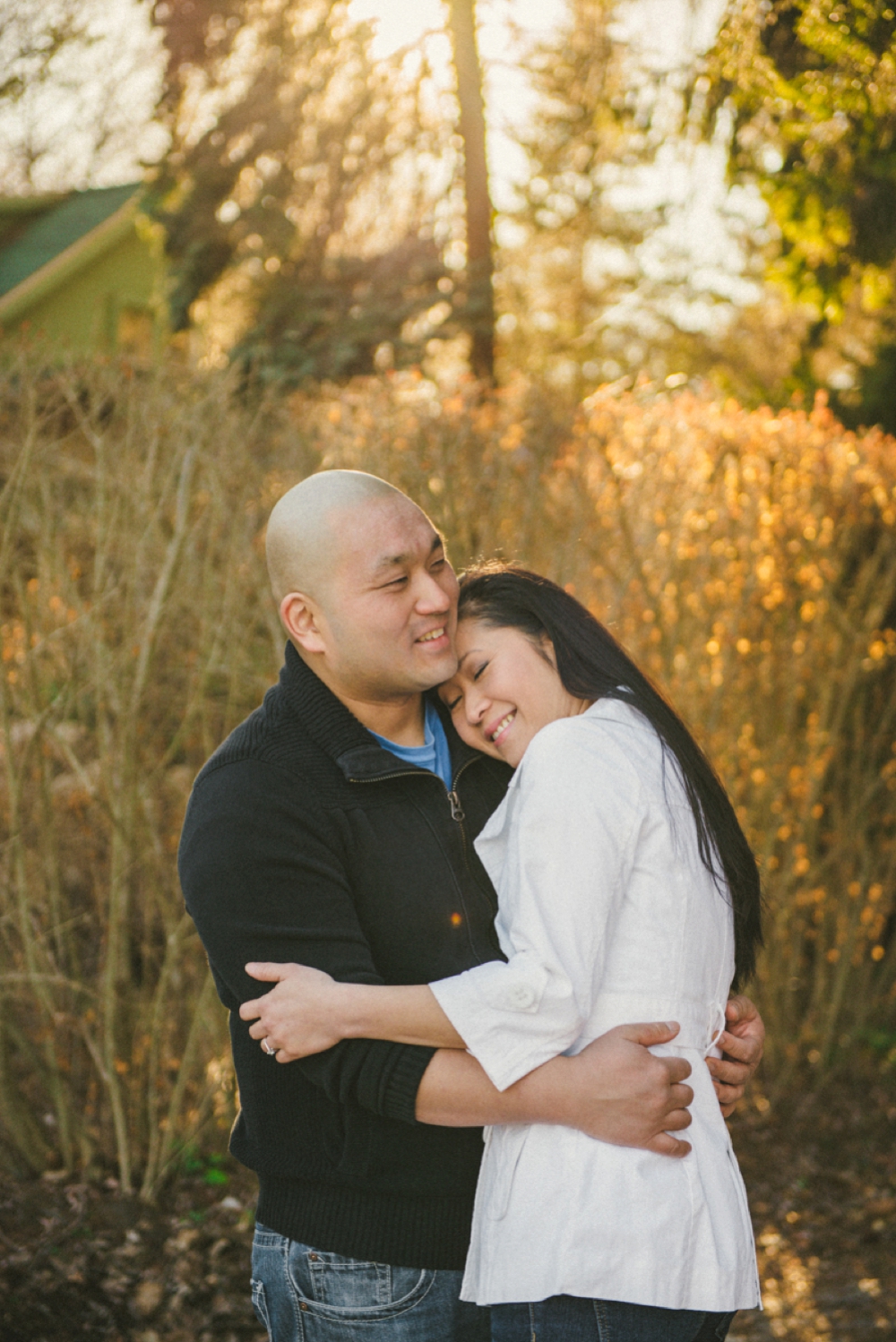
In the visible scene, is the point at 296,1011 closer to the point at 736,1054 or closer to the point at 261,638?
the point at 736,1054

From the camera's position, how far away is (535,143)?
13.8m


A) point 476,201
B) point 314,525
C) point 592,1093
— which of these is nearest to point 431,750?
point 314,525

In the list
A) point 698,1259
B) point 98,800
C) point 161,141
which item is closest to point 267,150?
point 161,141

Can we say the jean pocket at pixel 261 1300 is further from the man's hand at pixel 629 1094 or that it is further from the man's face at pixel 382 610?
the man's face at pixel 382 610

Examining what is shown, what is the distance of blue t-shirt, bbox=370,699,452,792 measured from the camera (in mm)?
2459

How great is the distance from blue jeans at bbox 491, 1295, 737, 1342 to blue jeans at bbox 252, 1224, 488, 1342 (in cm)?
28

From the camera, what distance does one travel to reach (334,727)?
7.43 ft

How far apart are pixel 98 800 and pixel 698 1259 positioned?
3.45 m

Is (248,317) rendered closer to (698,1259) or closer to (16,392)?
(16,392)

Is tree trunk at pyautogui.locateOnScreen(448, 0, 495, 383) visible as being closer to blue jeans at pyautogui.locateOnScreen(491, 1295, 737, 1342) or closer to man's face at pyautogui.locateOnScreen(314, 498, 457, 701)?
man's face at pyautogui.locateOnScreen(314, 498, 457, 701)

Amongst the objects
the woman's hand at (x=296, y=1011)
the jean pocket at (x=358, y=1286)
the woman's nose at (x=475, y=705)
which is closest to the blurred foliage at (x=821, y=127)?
the woman's nose at (x=475, y=705)

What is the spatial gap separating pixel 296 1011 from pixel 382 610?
78 centimetres

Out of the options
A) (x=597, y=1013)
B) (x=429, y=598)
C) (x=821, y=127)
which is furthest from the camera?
(x=821, y=127)

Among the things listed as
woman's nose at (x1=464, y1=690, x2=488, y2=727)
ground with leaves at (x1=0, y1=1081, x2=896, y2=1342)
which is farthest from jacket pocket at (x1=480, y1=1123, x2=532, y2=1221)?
ground with leaves at (x1=0, y1=1081, x2=896, y2=1342)
